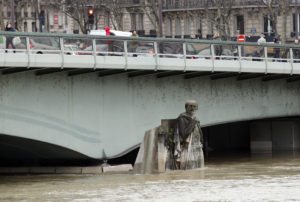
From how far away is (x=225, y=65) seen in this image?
4366 cm

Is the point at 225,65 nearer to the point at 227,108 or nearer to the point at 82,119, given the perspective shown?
the point at 227,108

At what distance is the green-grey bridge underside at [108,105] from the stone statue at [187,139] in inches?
101

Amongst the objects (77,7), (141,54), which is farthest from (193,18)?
(141,54)

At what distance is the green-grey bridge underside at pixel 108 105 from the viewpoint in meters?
39.2

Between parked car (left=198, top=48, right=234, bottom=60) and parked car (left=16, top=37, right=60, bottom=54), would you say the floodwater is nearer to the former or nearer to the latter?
parked car (left=198, top=48, right=234, bottom=60)

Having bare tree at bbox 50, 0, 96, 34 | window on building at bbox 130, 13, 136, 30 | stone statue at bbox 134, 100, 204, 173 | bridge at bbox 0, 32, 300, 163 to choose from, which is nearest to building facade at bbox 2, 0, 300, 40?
window on building at bbox 130, 13, 136, 30

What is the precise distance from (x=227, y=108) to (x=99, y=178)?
842 centimetres

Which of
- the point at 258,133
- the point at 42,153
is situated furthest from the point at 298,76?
the point at 42,153

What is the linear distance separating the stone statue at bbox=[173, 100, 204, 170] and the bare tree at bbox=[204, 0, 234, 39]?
108 ft

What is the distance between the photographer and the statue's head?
41.1 meters

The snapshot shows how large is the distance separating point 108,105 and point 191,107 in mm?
3141

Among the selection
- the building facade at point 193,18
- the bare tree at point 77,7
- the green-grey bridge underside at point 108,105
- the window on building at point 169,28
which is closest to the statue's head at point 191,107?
the green-grey bridge underside at point 108,105

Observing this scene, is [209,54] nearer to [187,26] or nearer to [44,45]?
[44,45]

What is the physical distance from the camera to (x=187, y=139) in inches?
1609
